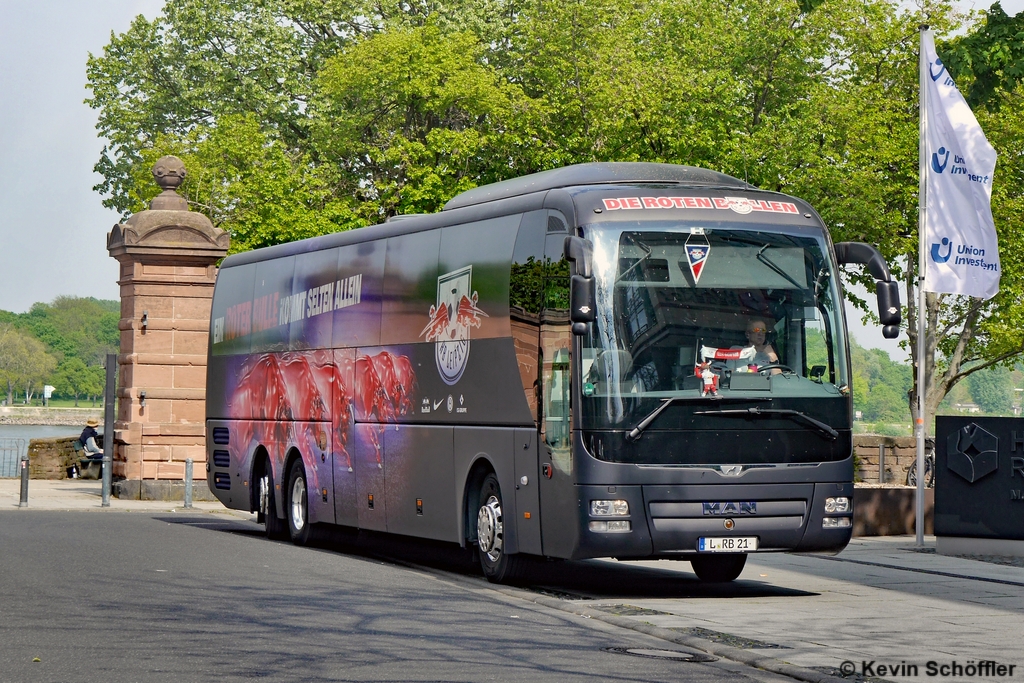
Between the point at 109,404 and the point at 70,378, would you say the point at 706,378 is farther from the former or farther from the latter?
the point at 70,378

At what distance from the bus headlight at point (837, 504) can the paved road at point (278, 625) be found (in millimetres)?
2730

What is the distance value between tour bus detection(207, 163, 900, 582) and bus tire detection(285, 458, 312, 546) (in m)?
3.84

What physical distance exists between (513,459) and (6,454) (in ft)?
87.8

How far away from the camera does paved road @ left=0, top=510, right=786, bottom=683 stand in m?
9.15

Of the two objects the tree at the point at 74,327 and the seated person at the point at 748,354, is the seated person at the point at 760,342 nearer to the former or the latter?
the seated person at the point at 748,354

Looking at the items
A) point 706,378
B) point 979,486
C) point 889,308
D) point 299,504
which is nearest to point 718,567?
point 706,378

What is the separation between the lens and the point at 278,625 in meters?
11.1

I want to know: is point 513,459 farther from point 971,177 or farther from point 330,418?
point 971,177

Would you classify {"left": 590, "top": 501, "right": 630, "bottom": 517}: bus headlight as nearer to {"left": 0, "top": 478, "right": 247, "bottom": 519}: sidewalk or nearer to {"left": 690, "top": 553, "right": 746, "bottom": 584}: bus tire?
Answer: {"left": 690, "top": 553, "right": 746, "bottom": 584}: bus tire

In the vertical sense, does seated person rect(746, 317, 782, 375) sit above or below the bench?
above

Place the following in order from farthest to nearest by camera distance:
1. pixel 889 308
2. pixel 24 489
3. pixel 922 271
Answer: pixel 24 489, pixel 922 271, pixel 889 308

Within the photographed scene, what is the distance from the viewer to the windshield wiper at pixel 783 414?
1334 cm

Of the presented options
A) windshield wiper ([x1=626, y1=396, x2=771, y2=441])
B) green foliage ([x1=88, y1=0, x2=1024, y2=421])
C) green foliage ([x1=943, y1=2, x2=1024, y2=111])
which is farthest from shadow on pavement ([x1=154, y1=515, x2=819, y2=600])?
green foliage ([x1=88, y1=0, x2=1024, y2=421])

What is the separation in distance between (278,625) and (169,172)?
19.4 meters
